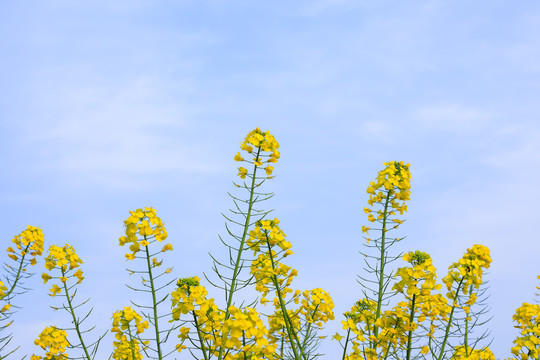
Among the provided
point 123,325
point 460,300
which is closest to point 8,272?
point 123,325

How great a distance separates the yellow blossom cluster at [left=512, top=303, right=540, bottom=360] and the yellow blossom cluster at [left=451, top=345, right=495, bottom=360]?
0.32m

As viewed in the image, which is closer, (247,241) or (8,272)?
(247,241)

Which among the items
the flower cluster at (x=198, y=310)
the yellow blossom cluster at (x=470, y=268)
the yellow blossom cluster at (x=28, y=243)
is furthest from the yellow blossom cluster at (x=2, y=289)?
→ the yellow blossom cluster at (x=470, y=268)

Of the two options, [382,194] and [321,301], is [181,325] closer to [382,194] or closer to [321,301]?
[321,301]

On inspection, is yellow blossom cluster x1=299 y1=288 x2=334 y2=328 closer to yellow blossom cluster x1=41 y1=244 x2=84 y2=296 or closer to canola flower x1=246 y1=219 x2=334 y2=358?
canola flower x1=246 y1=219 x2=334 y2=358

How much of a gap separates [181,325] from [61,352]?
7.95 feet

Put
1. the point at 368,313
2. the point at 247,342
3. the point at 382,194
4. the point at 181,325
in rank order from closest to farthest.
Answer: the point at 247,342 < the point at 181,325 < the point at 368,313 < the point at 382,194

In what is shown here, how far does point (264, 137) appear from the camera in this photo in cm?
517

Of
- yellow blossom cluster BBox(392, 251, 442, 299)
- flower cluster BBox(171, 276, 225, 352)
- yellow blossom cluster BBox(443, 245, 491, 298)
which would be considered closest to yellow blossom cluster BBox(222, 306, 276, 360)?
flower cluster BBox(171, 276, 225, 352)

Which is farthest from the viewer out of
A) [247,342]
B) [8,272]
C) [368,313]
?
[8,272]

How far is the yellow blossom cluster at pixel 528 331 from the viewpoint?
6668 mm

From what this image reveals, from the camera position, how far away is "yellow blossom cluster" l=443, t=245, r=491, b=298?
216 inches

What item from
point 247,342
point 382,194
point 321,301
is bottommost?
point 247,342

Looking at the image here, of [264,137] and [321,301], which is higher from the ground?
[264,137]
